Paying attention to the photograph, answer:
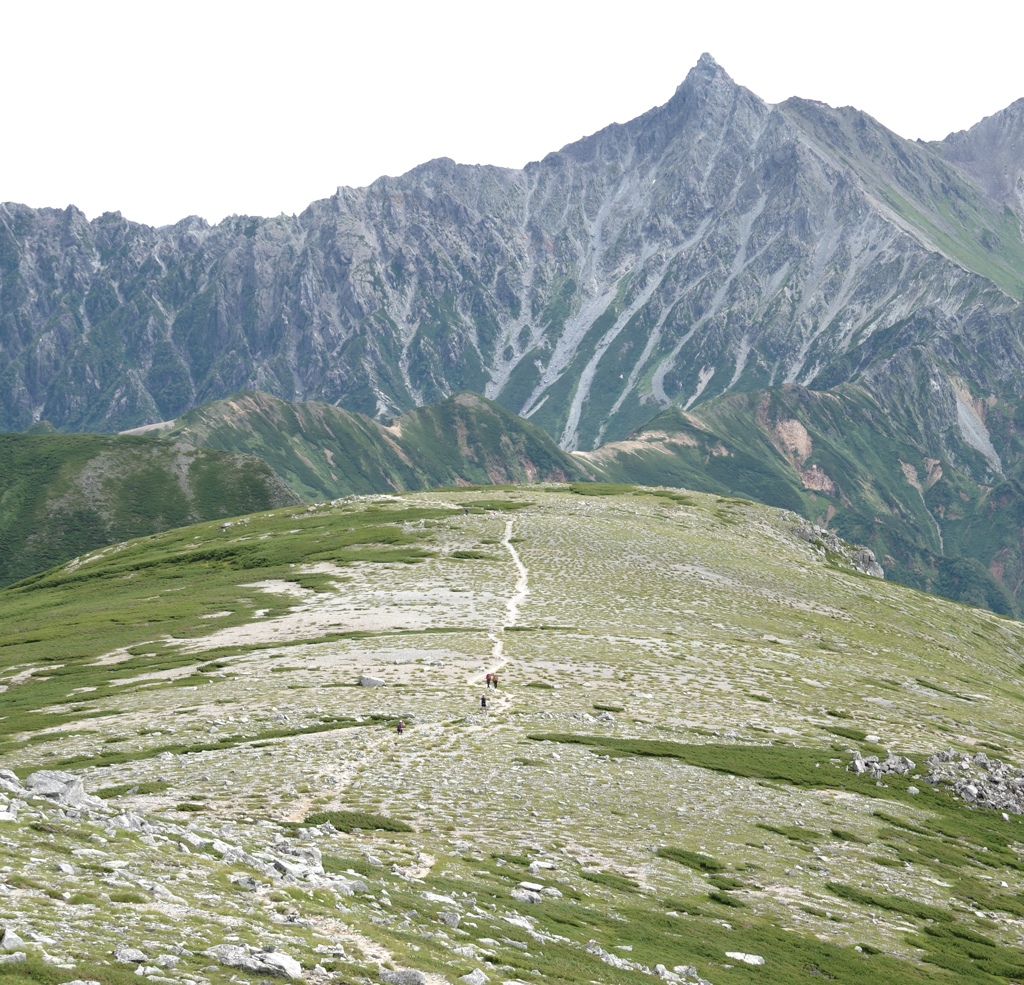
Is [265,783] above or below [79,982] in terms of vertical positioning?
below

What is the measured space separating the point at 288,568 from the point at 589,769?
3053 inches

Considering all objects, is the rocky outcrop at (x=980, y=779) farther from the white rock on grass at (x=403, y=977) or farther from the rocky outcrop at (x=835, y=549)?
the rocky outcrop at (x=835, y=549)

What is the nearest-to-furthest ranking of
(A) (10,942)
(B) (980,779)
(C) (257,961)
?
(A) (10,942), (C) (257,961), (B) (980,779)

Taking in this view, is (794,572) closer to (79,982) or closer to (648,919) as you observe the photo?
(648,919)

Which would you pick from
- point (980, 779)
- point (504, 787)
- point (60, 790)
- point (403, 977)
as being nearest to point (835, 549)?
point (980, 779)

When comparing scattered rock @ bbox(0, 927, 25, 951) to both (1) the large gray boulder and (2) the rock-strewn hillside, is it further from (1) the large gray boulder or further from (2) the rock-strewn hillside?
(1) the large gray boulder

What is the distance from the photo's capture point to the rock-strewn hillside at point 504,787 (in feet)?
70.8

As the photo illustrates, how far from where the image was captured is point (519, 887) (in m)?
28.9

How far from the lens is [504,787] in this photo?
40.0 m

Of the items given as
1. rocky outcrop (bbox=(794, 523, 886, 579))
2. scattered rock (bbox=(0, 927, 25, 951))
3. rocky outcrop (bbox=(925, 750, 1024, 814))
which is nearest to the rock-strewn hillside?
scattered rock (bbox=(0, 927, 25, 951))

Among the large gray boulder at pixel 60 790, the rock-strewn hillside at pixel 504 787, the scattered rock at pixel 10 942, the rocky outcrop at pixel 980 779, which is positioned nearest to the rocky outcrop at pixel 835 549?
the rock-strewn hillside at pixel 504 787

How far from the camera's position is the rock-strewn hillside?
2159 centimetres

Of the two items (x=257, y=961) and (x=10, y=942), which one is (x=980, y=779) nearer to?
(x=257, y=961)

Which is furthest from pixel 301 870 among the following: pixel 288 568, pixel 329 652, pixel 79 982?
pixel 288 568
